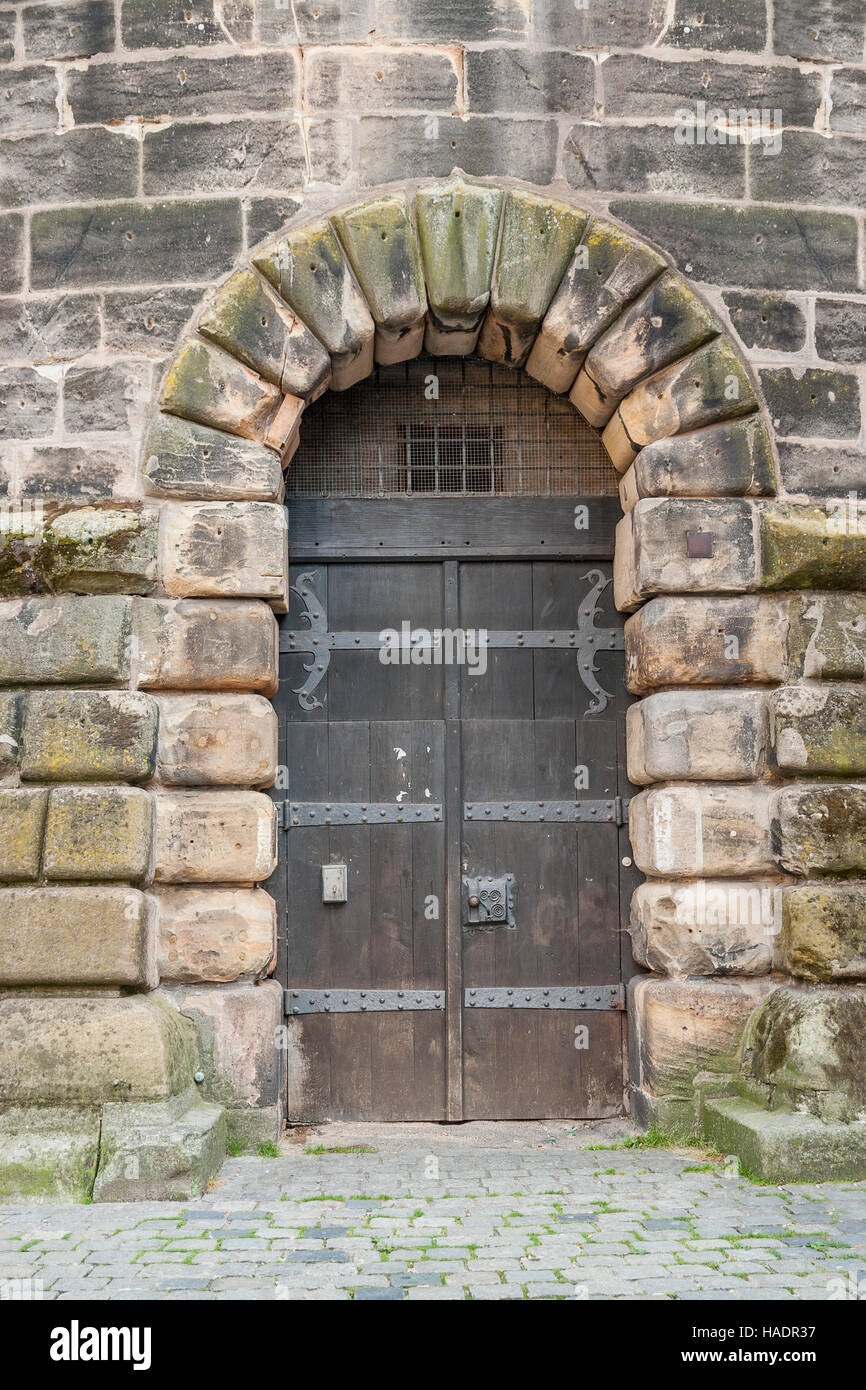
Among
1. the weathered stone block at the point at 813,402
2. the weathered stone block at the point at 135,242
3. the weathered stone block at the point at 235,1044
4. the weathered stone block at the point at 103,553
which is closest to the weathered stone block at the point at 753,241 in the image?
the weathered stone block at the point at 813,402

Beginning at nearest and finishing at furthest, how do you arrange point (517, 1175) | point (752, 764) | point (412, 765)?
1. point (517, 1175)
2. point (752, 764)
3. point (412, 765)

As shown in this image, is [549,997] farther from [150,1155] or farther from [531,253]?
[531,253]

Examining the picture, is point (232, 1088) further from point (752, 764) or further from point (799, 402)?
point (799, 402)

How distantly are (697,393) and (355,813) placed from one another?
7.22 feet

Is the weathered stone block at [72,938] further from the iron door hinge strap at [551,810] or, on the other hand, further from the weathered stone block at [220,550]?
the iron door hinge strap at [551,810]

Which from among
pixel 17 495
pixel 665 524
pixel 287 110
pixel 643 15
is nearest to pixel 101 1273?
pixel 17 495

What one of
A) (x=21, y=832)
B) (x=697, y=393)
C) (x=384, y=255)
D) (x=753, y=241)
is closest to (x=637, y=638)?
(x=697, y=393)

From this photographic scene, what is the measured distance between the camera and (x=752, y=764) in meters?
4.82

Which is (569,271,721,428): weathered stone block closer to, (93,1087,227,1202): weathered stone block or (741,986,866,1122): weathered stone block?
(741,986,866,1122): weathered stone block

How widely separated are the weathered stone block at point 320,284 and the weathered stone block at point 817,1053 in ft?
10.1

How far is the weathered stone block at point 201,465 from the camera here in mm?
4801

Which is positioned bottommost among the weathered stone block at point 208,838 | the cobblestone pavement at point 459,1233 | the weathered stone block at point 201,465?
the cobblestone pavement at point 459,1233

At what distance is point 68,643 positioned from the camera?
4676 mm

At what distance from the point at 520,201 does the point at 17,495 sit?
232cm
